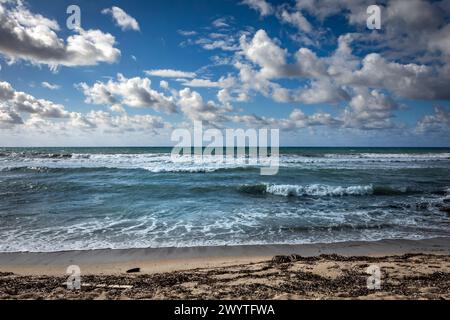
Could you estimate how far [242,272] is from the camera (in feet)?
20.5

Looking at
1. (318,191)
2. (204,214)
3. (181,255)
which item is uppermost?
(318,191)

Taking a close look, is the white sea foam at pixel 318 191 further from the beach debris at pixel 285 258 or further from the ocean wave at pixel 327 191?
the beach debris at pixel 285 258

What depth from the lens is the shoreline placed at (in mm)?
6977

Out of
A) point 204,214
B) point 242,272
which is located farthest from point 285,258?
point 204,214

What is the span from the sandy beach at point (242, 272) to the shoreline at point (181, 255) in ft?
0.08

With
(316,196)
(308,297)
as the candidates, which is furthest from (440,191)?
(308,297)

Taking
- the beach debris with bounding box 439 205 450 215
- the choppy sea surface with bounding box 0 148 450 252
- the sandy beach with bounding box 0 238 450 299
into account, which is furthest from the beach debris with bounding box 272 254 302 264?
the beach debris with bounding box 439 205 450 215

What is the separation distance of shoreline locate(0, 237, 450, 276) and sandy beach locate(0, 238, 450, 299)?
25mm

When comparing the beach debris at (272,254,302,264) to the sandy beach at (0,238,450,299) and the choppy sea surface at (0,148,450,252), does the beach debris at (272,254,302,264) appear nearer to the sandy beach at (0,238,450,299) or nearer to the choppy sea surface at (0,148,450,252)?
the sandy beach at (0,238,450,299)

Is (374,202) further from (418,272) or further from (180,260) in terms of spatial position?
(180,260)

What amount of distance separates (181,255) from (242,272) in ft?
7.65

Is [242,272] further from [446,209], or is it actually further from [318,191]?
[318,191]

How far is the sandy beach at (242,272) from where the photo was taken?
5035mm
